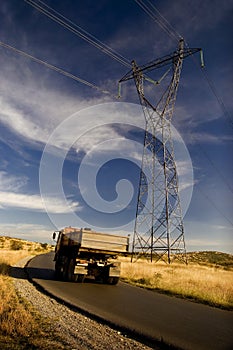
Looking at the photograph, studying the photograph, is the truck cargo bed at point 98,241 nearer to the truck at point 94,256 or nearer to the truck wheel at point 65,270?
the truck at point 94,256

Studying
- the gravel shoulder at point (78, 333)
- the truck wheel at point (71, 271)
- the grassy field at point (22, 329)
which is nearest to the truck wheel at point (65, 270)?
the truck wheel at point (71, 271)

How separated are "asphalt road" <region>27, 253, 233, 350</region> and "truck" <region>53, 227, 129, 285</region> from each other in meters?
2.81

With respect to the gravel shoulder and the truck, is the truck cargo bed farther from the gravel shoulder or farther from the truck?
the gravel shoulder

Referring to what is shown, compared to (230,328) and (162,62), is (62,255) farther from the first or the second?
(162,62)

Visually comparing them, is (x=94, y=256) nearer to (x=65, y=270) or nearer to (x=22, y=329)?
(x=65, y=270)

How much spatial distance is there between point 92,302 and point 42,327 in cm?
323

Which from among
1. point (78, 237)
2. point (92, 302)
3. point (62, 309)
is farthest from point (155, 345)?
point (78, 237)

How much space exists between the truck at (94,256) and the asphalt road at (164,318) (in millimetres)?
2810

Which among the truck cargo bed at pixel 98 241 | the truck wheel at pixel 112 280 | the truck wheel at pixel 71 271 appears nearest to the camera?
the truck cargo bed at pixel 98 241

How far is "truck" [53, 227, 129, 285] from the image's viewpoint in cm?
1319

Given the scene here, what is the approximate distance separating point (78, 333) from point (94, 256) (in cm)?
848

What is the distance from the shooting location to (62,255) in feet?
53.6

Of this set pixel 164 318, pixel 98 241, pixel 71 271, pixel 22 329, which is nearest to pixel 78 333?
pixel 22 329

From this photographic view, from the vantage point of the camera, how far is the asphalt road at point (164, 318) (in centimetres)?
575
